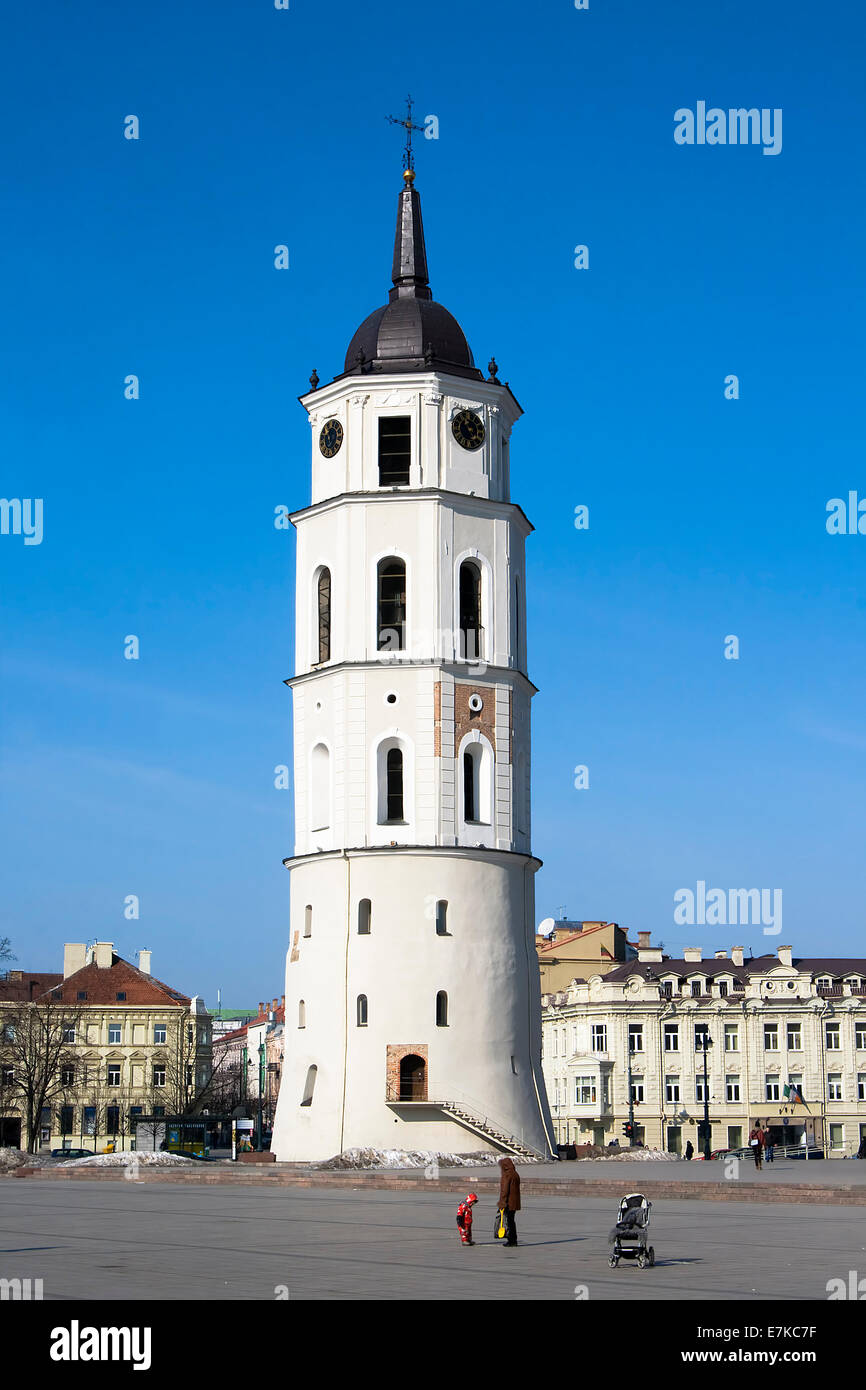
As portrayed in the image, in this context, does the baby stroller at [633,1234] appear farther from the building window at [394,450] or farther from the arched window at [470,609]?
the building window at [394,450]

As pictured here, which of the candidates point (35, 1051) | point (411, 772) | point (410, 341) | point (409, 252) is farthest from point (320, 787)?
point (35, 1051)

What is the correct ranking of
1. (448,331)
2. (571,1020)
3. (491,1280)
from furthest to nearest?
(571,1020), (448,331), (491,1280)

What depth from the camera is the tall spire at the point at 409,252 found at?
190 feet

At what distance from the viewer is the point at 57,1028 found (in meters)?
90.0

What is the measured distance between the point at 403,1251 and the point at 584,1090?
263 feet

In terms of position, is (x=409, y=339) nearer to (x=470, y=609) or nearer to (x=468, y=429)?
(x=468, y=429)

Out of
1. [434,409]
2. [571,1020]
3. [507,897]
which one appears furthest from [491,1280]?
[571,1020]

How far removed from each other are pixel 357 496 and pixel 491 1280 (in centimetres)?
3652

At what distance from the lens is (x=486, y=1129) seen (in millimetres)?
48500

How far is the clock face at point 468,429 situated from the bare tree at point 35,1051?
39.9 metres

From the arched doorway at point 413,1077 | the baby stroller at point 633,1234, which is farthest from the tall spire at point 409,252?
the baby stroller at point 633,1234
